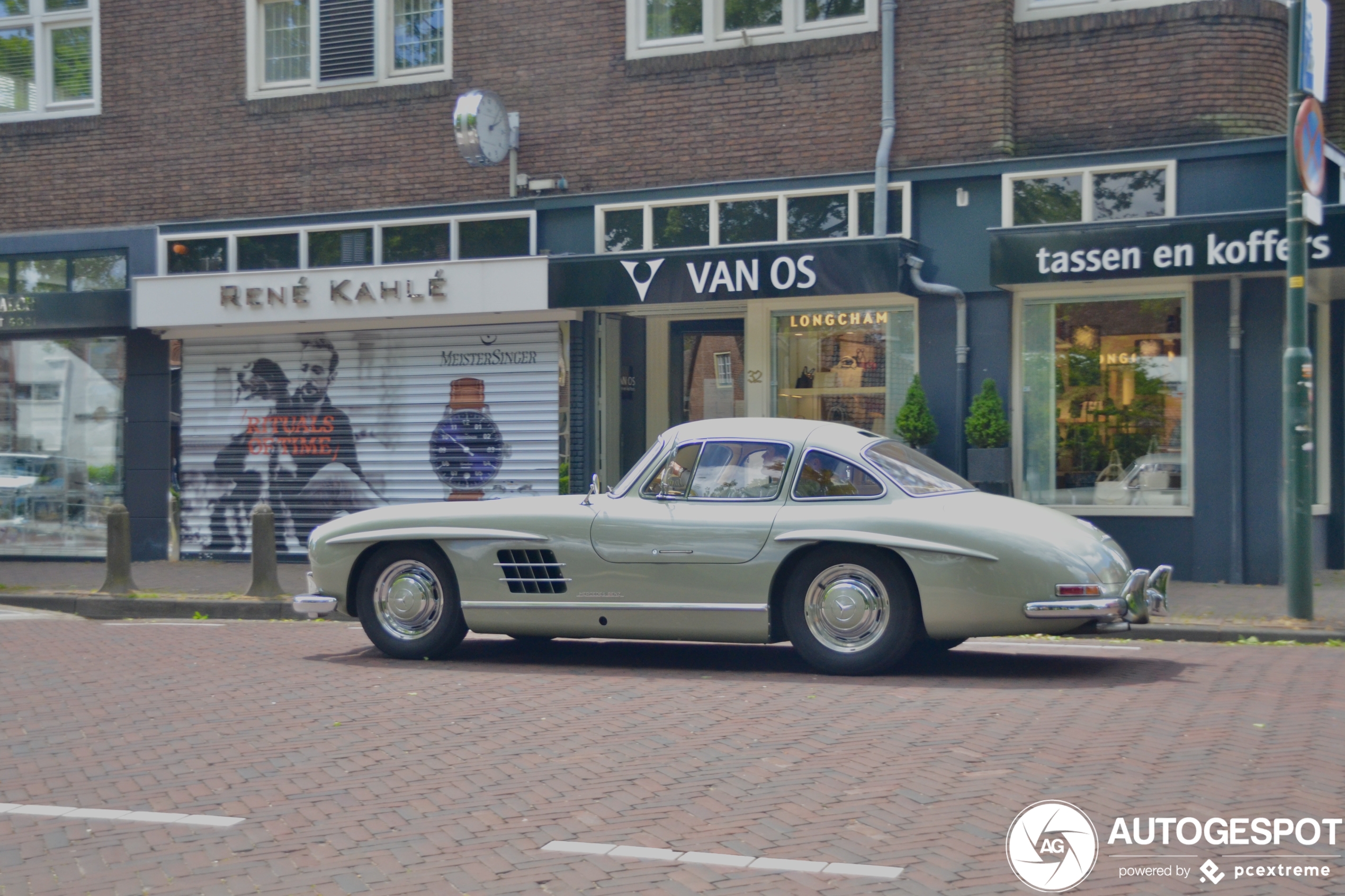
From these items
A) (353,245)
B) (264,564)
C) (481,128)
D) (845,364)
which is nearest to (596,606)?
(264,564)

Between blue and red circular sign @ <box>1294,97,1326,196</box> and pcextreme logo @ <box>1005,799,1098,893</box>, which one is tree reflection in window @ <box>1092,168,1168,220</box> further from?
pcextreme logo @ <box>1005,799,1098,893</box>

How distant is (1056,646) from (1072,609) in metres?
2.18

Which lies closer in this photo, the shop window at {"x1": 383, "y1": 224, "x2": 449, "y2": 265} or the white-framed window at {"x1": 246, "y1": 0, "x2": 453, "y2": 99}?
the shop window at {"x1": 383, "y1": 224, "x2": 449, "y2": 265}

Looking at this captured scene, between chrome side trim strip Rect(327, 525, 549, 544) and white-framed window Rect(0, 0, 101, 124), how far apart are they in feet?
38.8

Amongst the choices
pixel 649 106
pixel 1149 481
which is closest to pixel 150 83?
pixel 649 106

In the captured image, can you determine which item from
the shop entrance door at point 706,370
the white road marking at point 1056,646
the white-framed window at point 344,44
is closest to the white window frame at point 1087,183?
the shop entrance door at point 706,370

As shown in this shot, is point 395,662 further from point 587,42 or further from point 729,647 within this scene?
point 587,42

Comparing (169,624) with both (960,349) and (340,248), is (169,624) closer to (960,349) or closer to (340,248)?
(340,248)

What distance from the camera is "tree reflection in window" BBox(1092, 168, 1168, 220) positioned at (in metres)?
13.2

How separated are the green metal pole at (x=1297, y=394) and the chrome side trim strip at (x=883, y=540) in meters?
3.88

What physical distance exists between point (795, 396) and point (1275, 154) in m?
5.28

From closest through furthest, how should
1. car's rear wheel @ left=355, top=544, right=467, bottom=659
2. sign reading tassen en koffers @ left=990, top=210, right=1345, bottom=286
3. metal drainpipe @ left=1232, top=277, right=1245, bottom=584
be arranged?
car's rear wheel @ left=355, top=544, right=467, bottom=659 < sign reading tassen en koffers @ left=990, top=210, right=1345, bottom=286 < metal drainpipe @ left=1232, top=277, right=1245, bottom=584

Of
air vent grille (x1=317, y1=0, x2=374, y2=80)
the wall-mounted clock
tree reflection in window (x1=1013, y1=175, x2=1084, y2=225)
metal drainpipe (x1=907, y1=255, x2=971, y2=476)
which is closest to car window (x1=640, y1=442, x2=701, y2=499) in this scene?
metal drainpipe (x1=907, y1=255, x2=971, y2=476)

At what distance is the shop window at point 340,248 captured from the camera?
16.5 m
